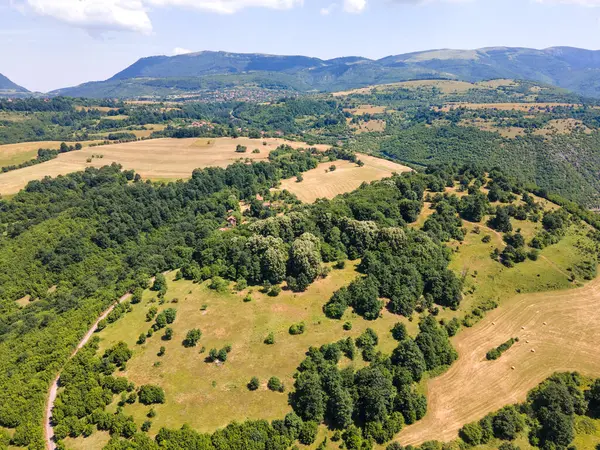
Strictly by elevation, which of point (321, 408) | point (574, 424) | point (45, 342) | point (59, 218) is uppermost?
point (59, 218)

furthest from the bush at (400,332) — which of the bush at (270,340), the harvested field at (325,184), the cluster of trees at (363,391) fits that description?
the harvested field at (325,184)

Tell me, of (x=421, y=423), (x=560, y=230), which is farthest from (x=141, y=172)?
(x=560, y=230)

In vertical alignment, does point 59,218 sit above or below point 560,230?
above

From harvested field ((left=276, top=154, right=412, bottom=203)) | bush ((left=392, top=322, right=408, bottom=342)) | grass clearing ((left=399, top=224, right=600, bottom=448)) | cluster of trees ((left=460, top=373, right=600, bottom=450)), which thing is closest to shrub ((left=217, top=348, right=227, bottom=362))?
grass clearing ((left=399, top=224, right=600, bottom=448))

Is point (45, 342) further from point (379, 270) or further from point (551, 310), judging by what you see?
point (551, 310)

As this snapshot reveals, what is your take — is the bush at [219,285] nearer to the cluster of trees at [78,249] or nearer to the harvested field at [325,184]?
the cluster of trees at [78,249]

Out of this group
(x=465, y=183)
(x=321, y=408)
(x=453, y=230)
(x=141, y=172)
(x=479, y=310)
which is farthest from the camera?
(x=141, y=172)

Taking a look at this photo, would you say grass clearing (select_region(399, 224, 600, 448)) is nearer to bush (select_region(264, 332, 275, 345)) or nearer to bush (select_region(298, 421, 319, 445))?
bush (select_region(298, 421, 319, 445))
